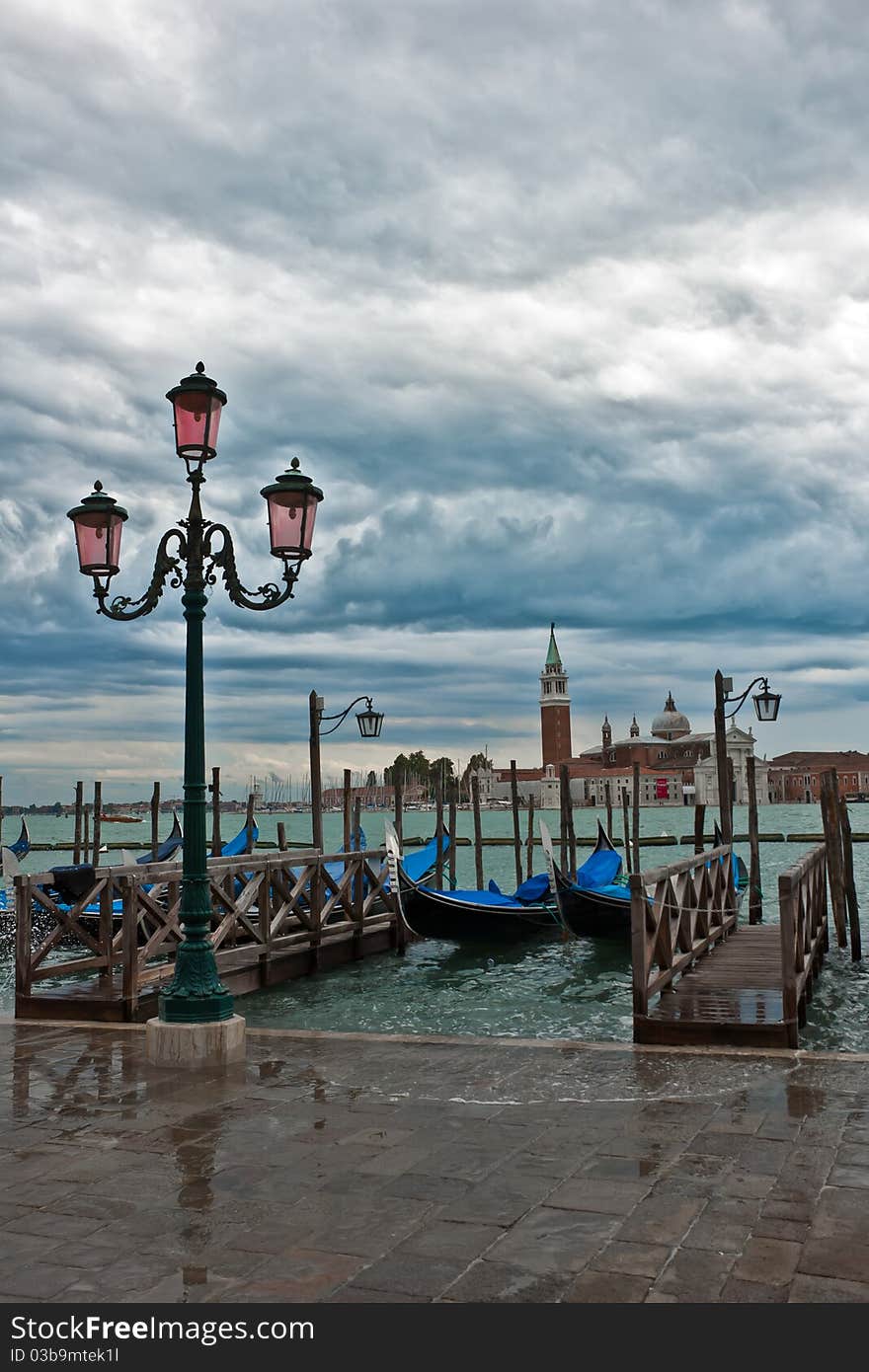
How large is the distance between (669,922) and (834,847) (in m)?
9.12

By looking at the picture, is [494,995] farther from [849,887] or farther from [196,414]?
[196,414]

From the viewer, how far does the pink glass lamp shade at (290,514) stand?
6.52 meters

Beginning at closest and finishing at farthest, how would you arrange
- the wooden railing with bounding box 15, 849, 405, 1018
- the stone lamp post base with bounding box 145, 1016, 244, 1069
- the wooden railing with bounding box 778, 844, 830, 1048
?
the stone lamp post base with bounding box 145, 1016, 244, 1069, the wooden railing with bounding box 778, 844, 830, 1048, the wooden railing with bounding box 15, 849, 405, 1018

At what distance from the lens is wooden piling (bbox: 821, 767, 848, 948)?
15547 mm

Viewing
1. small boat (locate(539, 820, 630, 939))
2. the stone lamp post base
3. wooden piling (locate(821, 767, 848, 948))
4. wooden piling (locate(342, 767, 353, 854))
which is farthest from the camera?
wooden piling (locate(342, 767, 353, 854))

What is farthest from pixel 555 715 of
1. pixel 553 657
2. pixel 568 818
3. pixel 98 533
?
pixel 98 533

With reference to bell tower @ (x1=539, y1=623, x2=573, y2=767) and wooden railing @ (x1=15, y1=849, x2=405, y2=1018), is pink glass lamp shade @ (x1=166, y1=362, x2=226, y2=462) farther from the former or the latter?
bell tower @ (x1=539, y1=623, x2=573, y2=767)

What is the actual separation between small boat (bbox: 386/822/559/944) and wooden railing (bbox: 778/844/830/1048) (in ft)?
13.2

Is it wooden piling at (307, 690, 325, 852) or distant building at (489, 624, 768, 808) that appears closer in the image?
wooden piling at (307, 690, 325, 852)

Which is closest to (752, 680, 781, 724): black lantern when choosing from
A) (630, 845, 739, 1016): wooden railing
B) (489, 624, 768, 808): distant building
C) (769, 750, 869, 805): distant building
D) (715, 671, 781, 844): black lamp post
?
(715, 671, 781, 844): black lamp post

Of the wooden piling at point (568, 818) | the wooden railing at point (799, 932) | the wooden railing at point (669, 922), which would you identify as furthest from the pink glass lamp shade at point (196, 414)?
the wooden piling at point (568, 818)

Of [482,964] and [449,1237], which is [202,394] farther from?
[482,964]

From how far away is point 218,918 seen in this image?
11039mm
